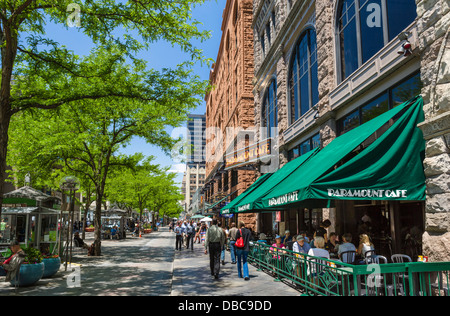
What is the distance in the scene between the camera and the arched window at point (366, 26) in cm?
909

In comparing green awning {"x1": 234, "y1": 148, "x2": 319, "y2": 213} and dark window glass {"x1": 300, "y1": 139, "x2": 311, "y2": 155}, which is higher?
dark window glass {"x1": 300, "y1": 139, "x2": 311, "y2": 155}

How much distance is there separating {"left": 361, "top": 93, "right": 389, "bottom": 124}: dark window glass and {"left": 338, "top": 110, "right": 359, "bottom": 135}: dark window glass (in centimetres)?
41

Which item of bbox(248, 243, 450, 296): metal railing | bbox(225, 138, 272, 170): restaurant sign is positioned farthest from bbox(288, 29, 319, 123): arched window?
bbox(248, 243, 450, 296): metal railing

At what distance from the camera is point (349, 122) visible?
472 inches

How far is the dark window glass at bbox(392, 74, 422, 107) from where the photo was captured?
8.35 m

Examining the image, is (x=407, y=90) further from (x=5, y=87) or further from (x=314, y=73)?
(x=5, y=87)

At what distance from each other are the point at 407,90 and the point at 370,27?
282 centimetres

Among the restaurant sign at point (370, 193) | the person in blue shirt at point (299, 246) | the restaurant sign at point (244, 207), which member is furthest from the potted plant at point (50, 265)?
the restaurant sign at point (370, 193)

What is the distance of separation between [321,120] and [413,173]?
261 inches

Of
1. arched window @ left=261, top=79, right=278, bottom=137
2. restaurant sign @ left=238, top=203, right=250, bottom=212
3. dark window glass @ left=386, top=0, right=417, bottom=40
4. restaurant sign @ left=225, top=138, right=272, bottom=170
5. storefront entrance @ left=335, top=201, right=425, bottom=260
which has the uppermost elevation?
arched window @ left=261, top=79, right=278, bottom=137

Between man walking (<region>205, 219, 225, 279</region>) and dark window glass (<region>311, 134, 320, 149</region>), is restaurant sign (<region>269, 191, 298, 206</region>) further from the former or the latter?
dark window glass (<region>311, 134, 320, 149</region>)

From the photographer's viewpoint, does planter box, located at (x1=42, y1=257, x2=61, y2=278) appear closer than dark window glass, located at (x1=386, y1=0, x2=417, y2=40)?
No

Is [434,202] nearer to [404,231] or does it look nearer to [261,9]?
[404,231]

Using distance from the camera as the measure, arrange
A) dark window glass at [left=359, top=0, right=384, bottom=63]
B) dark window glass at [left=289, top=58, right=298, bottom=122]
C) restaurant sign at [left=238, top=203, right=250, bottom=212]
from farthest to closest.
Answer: dark window glass at [left=289, top=58, right=298, bottom=122]
restaurant sign at [left=238, top=203, right=250, bottom=212]
dark window glass at [left=359, top=0, right=384, bottom=63]
